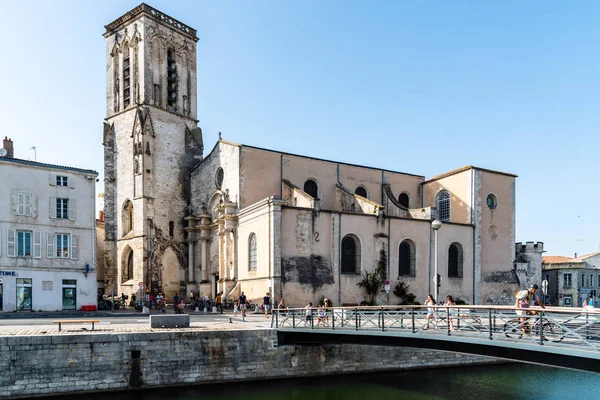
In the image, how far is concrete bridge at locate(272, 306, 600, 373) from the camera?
37.8ft

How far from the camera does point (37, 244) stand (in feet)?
99.6

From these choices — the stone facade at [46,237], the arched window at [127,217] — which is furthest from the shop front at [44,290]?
the arched window at [127,217]

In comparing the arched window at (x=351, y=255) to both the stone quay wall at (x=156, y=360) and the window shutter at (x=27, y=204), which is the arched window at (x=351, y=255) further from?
the window shutter at (x=27, y=204)

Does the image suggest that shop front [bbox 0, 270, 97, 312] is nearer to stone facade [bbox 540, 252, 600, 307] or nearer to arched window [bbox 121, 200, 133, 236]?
arched window [bbox 121, 200, 133, 236]

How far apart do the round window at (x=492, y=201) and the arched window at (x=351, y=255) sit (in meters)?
12.8

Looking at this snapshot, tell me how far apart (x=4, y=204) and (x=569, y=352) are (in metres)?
28.8

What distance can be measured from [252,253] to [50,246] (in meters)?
11.9

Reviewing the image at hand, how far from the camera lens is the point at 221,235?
3703cm

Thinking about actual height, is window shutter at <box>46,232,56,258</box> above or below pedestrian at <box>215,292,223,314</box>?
above

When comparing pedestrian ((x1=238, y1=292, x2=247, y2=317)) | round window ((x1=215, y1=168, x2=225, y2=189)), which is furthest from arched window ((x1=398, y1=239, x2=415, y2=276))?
round window ((x1=215, y1=168, x2=225, y2=189))

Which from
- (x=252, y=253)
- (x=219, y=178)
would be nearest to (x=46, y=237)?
(x=252, y=253)

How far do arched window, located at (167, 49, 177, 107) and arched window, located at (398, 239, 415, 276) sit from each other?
22408 millimetres

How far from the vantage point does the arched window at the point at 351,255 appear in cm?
3359

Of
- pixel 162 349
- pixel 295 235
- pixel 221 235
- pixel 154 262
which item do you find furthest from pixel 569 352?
pixel 154 262
